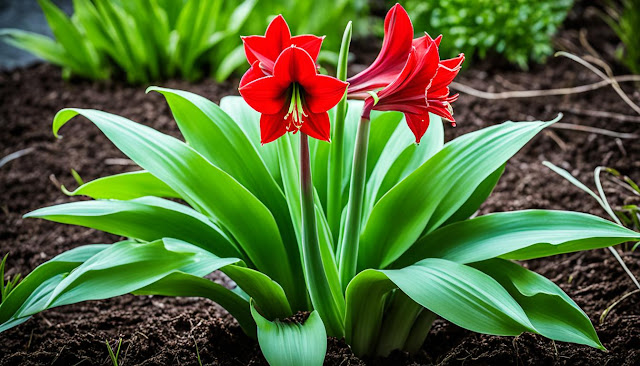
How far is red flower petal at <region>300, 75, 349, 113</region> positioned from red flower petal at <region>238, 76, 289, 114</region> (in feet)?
0.12

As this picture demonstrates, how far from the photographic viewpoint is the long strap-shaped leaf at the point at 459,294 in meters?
1.09

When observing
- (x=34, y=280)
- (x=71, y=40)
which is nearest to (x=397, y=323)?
(x=34, y=280)

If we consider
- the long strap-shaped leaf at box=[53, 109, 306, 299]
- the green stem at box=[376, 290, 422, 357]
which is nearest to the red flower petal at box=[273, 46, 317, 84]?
the long strap-shaped leaf at box=[53, 109, 306, 299]

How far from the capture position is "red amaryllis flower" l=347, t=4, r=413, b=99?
1.12 metres

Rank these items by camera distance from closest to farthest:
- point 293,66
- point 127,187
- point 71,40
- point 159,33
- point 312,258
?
point 293,66 → point 312,258 → point 127,187 → point 159,33 → point 71,40

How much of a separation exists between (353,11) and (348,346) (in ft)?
9.04

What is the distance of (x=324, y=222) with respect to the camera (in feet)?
4.39

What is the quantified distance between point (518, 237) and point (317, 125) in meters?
0.50

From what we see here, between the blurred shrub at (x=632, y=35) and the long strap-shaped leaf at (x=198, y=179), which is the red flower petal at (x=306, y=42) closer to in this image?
the long strap-shaped leaf at (x=198, y=179)

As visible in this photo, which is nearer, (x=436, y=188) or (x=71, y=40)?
(x=436, y=188)

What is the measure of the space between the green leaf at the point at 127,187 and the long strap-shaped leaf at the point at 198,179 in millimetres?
129

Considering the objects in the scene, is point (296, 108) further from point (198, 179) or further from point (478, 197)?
point (478, 197)

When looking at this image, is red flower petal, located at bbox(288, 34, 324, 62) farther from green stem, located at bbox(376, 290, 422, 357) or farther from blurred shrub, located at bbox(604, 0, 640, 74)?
blurred shrub, located at bbox(604, 0, 640, 74)

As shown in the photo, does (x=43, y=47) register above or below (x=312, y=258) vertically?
above
